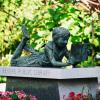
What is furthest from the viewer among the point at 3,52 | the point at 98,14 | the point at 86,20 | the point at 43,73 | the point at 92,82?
the point at 3,52

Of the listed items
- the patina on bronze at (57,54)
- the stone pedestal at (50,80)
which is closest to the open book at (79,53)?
the patina on bronze at (57,54)

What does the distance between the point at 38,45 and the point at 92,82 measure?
97.2 inches

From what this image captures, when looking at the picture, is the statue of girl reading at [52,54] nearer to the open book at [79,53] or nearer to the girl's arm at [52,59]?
the girl's arm at [52,59]

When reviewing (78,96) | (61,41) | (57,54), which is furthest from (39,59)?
(78,96)

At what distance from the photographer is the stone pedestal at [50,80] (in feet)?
26.5

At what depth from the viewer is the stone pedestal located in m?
8.09

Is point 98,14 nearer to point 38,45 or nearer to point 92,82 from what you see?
point 38,45

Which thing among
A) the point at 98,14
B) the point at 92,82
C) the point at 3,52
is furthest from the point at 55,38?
the point at 3,52

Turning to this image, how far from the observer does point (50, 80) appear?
823 cm

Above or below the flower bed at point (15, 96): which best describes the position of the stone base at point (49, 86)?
above

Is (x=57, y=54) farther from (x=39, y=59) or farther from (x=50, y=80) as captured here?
(x=50, y=80)

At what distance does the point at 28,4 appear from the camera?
54.5 feet

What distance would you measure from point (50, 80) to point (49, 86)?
13 centimetres

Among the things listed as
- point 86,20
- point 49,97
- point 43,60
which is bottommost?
point 49,97
